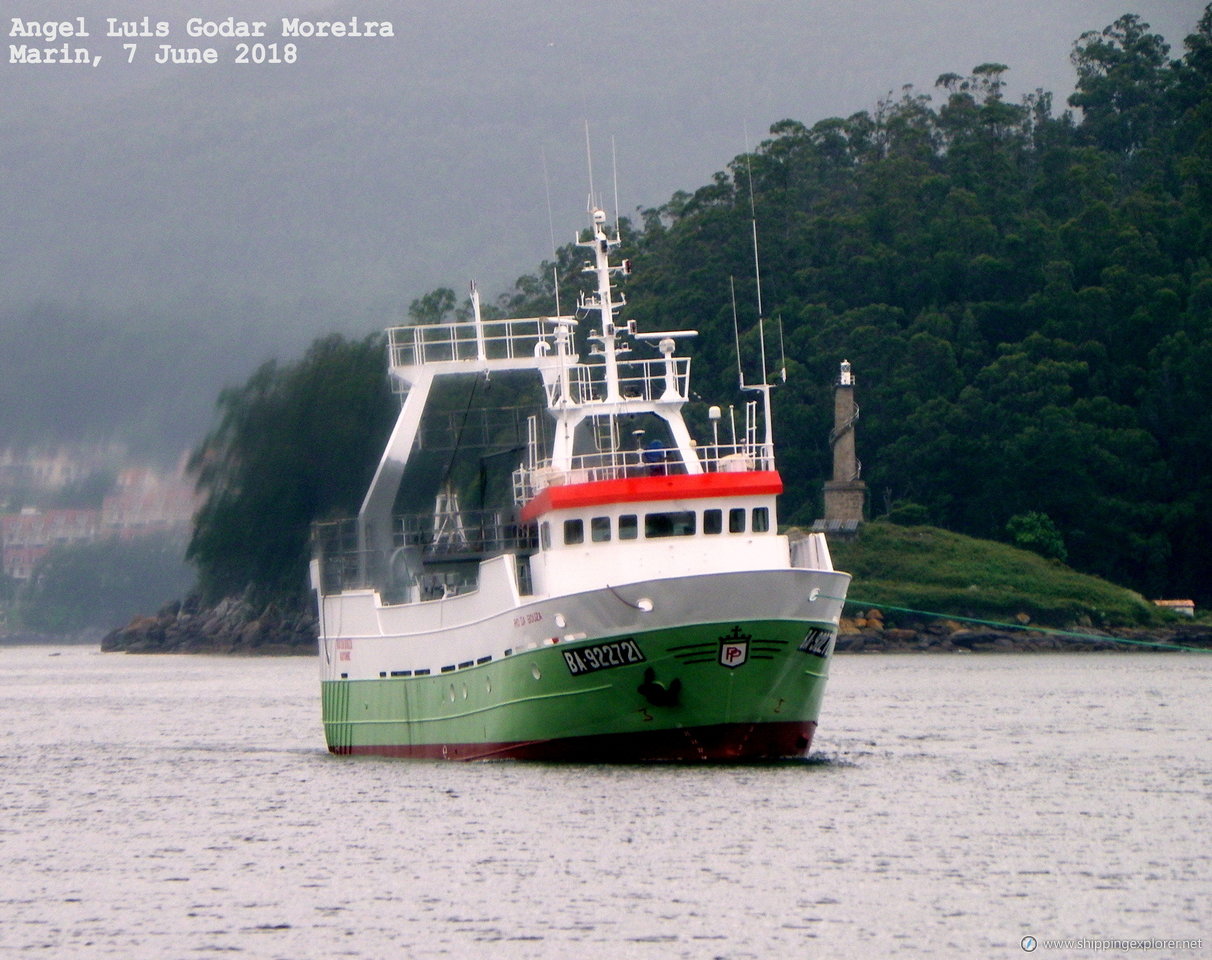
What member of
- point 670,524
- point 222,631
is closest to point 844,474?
point 222,631

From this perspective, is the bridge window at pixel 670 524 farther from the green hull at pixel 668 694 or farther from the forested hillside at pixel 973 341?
the forested hillside at pixel 973 341

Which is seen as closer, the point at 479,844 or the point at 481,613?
the point at 479,844

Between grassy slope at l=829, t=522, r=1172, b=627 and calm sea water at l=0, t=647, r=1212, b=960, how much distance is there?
5329 cm

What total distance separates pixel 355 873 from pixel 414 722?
1321 cm

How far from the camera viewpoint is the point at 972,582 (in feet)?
339

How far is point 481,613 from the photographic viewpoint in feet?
125

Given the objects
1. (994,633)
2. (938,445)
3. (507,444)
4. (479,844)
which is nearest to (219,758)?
(507,444)

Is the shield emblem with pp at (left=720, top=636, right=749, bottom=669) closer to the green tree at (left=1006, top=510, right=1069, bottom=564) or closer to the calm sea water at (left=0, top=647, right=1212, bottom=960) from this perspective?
the calm sea water at (left=0, top=647, right=1212, bottom=960)

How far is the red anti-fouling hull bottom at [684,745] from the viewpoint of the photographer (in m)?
35.1

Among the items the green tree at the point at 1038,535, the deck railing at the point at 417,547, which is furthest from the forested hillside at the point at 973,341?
the deck railing at the point at 417,547

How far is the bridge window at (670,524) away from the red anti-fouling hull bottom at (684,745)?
3.69m

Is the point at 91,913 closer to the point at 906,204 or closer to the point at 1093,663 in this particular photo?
the point at 1093,663

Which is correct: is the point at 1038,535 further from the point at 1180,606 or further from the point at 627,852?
the point at 627,852

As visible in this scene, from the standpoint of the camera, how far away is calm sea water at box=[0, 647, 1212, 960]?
937 inches
